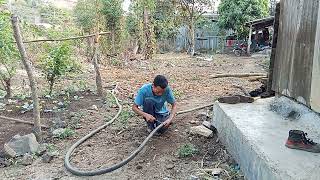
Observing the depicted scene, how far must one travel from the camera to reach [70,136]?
577 centimetres

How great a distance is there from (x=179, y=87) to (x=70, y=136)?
5140 mm

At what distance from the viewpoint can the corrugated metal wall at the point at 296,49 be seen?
4.27 metres

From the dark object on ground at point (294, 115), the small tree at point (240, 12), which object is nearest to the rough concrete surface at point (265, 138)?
the dark object on ground at point (294, 115)

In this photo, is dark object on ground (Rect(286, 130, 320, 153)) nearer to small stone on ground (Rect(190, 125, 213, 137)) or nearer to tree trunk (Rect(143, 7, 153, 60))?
small stone on ground (Rect(190, 125, 213, 137))

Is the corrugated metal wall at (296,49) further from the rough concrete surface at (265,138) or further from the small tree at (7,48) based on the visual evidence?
the small tree at (7,48)

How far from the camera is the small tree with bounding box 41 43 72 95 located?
8.05m

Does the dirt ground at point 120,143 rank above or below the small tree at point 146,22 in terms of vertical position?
below

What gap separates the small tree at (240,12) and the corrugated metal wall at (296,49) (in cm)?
1923

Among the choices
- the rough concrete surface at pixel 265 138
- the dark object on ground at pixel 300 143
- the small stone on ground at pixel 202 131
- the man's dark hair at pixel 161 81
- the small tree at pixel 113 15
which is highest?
the small tree at pixel 113 15

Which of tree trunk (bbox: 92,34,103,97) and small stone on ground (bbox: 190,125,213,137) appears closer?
small stone on ground (bbox: 190,125,213,137)

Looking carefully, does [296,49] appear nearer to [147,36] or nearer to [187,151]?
[187,151]

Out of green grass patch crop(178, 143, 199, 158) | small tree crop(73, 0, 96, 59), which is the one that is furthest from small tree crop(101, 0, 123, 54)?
green grass patch crop(178, 143, 199, 158)

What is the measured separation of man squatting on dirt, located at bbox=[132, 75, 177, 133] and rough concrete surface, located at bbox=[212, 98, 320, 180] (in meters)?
0.76

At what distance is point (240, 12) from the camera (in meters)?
23.9
